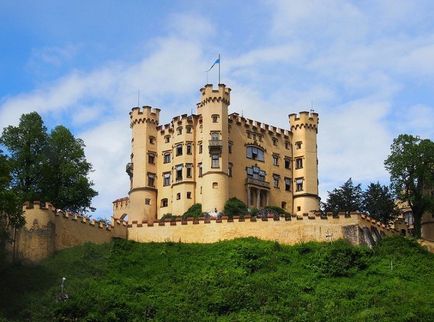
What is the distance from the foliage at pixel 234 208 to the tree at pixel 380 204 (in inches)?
516

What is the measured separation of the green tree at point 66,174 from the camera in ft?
259

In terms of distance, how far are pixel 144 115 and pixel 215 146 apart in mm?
8953

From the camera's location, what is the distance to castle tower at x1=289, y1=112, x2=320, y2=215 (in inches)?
3597

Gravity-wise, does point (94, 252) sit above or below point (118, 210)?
below

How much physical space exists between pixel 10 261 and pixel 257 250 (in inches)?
690

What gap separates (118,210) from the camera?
319 ft

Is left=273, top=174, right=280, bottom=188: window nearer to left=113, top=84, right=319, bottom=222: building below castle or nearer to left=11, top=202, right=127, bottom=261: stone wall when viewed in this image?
left=113, top=84, right=319, bottom=222: building below castle

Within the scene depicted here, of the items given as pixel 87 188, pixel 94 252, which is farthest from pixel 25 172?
A: pixel 94 252

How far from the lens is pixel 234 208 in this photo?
83.8 metres

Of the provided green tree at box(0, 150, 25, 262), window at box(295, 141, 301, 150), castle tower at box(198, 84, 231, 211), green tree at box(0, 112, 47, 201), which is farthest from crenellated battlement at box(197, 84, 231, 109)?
green tree at box(0, 150, 25, 262)

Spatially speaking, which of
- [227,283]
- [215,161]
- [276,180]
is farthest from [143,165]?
[227,283]

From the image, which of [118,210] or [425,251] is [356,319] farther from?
[118,210]

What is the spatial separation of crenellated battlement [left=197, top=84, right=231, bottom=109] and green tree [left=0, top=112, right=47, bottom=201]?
15.9 m

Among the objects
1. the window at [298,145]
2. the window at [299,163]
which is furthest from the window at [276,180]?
the window at [298,145]
